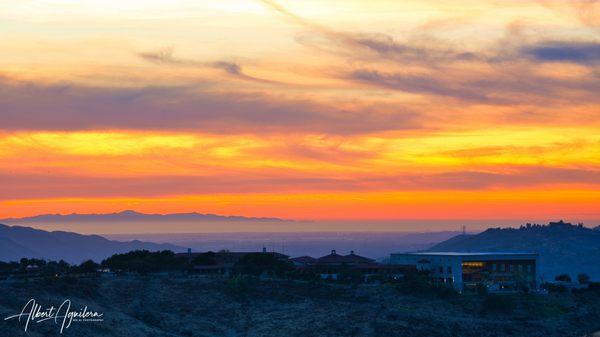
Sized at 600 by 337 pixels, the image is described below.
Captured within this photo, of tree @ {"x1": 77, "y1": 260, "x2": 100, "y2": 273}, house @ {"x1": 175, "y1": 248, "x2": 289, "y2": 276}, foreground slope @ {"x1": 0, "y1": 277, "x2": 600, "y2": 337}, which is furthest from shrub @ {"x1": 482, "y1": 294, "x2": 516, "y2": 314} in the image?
tree @ {"x1": 77, "y1": 260, "x2": 100, "y2": 273}

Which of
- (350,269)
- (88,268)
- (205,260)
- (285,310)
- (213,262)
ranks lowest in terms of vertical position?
(285,310)

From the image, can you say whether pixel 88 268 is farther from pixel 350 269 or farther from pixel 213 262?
pixel 350 269

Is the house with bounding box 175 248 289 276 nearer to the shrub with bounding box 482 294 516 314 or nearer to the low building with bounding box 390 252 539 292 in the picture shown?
the low building with bounding box 390 252 539 292

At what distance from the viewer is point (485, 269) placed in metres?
182

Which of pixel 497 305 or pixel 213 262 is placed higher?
pixel 213 262

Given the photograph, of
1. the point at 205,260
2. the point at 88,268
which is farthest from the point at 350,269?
the point at 88,268

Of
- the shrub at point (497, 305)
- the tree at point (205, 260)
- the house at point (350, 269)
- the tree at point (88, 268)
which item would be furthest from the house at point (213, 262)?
the shrub at point (497, 305)

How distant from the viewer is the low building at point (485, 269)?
178 meters

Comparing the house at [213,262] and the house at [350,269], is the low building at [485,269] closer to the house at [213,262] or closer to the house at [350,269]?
the house at [350,269]

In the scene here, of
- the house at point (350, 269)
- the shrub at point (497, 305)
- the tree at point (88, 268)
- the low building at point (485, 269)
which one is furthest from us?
the low building at point (485, 269)

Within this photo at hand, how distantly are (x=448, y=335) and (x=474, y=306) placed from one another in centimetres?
2025

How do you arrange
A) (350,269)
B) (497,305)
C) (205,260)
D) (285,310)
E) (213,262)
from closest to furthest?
(285,310)
(497,305)
(350,269)
(205,260)
(213,262)

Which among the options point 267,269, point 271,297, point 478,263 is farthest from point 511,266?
point 271,297

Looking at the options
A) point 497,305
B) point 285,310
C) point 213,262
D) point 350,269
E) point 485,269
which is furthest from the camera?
point 213,262
